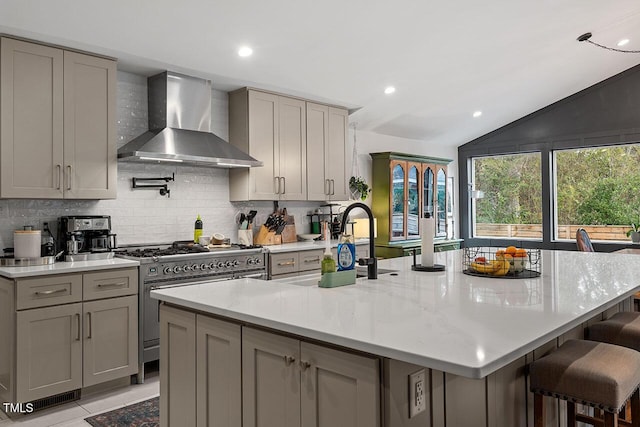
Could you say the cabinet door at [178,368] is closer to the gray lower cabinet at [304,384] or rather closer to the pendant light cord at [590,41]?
the gray lower cabinet at [304,384]

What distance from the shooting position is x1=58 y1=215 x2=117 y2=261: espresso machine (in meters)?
3.69

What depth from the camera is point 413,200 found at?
6816mm

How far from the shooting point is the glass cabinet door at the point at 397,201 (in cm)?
657

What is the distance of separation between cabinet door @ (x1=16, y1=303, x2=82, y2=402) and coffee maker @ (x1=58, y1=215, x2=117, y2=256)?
0.57 metres

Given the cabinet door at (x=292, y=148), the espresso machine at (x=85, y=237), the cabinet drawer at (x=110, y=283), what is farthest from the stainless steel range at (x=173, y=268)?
the cabinet door at (x=292, y=148)

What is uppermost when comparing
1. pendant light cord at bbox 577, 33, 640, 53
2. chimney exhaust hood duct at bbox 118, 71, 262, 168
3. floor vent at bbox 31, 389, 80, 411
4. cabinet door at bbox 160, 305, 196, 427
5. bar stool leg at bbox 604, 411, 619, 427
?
pendant light cord at bbox 577, 33, 640, 53

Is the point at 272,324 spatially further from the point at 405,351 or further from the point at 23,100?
the point at 23,100

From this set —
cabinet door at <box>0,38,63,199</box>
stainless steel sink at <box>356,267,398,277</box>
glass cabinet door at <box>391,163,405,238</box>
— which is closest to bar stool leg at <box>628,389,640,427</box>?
stainless steel sink at <box>356,267,398,277</box>

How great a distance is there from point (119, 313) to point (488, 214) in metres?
6.29

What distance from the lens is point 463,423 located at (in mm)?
1718

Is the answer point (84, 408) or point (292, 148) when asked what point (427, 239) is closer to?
point (84, 408)

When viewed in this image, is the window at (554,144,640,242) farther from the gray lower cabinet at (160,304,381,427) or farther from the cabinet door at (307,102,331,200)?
the gray lower cabinet at (160,304,381,427)

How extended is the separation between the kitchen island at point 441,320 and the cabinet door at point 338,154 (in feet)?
10.1

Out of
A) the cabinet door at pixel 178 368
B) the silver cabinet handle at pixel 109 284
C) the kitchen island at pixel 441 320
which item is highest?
the kitchen island at pixel 441 320
